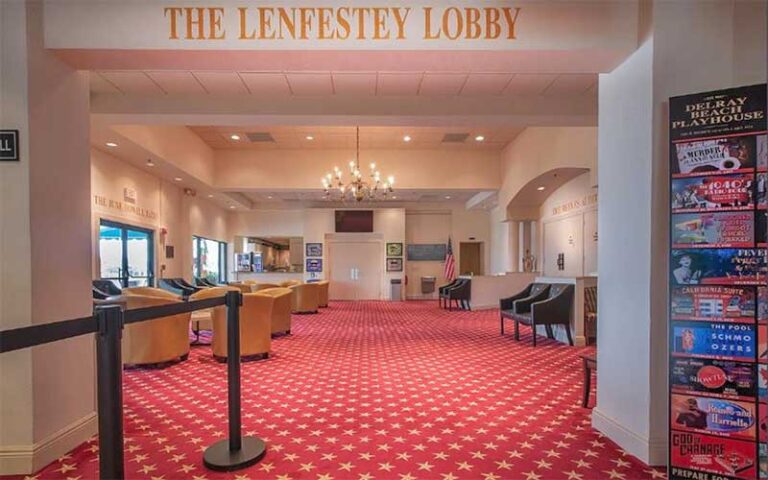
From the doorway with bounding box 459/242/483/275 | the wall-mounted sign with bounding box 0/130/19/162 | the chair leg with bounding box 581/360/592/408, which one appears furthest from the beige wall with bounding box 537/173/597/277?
the wall-mounted sign with bounding box 0/130/19/162

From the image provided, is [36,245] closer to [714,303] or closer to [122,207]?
[714,303]

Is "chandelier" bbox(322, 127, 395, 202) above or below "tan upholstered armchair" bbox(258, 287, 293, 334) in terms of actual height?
above

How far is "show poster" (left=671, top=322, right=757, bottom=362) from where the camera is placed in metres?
2.33

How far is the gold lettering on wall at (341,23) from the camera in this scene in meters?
2.79

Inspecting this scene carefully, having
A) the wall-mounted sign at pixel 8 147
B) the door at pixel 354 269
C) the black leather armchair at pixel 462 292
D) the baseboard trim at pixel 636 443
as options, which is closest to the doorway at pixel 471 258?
the door at pixel 354 269

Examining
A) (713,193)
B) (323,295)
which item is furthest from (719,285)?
(323,295)

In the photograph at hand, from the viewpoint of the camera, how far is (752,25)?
2684mm

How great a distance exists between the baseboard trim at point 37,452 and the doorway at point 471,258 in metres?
14.2

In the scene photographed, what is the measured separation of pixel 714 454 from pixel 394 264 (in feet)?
42.3

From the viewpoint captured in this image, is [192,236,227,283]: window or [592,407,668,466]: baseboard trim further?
[192,236,227,283]: window

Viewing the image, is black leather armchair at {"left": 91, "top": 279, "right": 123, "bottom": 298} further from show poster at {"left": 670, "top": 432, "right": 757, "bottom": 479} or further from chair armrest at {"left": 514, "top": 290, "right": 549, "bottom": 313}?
show poster at {"left": 670, "top": 432, "right": 757, "bottom": 479}

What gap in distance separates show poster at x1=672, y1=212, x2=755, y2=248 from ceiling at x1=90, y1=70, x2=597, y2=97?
2497mm

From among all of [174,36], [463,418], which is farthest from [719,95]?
[174,36]

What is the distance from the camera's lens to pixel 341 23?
281cm
